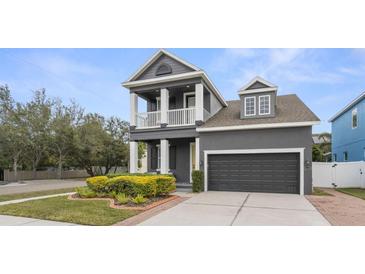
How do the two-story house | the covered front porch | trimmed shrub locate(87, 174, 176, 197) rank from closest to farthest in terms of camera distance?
trimmed shrub locate(87, 174, 176, 197), the two-story house, the covered front porch

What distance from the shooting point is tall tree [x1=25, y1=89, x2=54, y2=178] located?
21.2 metres

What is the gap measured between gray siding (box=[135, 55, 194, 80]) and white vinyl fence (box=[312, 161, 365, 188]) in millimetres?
10810

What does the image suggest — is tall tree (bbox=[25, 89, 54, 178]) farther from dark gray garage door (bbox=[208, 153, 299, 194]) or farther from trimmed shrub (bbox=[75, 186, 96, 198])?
dark gray garage door (bbox=[208, 153, 299, 194])

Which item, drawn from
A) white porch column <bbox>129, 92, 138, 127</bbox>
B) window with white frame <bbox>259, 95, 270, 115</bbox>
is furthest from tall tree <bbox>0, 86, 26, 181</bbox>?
window with white frame <bbox>259, 95, 270, 115</bbox>

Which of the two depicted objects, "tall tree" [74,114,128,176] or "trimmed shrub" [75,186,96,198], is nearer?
"trimmed shrub" [75,186,96,198]

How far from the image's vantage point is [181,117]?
14.3 metres

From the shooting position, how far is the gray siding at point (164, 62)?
13906mm

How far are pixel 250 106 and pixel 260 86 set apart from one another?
1296 millimetres

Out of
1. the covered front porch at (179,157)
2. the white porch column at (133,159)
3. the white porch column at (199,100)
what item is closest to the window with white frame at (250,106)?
the white porch column at (199,100)

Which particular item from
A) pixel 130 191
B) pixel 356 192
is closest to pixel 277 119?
pixel 356 192

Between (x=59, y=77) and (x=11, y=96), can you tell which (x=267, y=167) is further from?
(x=11, y=96)
